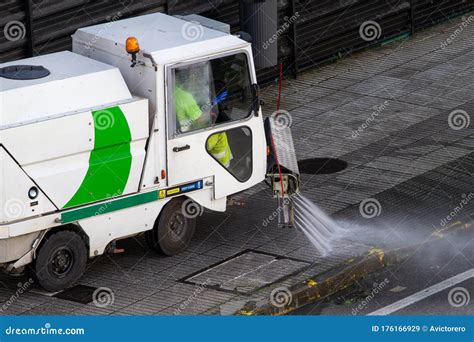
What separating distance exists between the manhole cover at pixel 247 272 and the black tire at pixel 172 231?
0.54 metres

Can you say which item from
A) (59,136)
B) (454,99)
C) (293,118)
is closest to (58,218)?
(59,136)

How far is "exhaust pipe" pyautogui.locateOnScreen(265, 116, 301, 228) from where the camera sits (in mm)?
15141

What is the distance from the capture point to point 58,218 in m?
13.6

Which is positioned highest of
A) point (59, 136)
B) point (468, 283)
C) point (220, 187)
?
point (59, 136)

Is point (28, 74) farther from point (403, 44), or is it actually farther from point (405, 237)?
point (403, 44)

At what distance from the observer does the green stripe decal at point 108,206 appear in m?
13.7

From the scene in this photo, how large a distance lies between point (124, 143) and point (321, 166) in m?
4.33

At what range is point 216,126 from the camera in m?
14.6

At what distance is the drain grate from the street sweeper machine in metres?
0.09

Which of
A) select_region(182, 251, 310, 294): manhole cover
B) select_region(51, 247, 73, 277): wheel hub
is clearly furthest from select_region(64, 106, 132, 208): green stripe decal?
select_region(182, 251, 310, 294): manhole cover

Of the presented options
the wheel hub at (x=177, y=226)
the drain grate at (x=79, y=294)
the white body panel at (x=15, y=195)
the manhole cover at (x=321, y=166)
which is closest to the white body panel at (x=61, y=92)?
the white body panel at (x=15, y=195)

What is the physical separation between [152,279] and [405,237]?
3.01 meters

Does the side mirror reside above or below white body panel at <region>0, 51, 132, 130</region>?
below

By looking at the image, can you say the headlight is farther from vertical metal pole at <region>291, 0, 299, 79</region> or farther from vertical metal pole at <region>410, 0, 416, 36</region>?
vertical metal pole at <region>410, 0, 416, 36</region>
